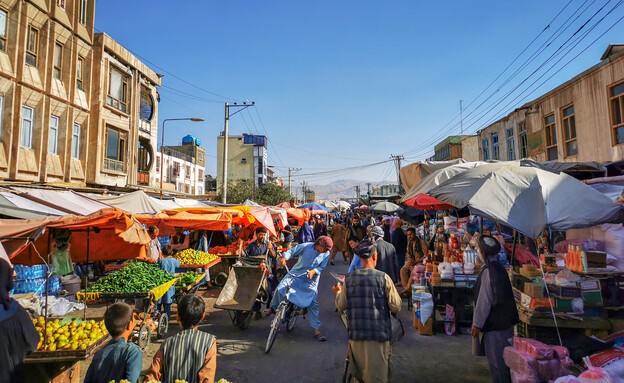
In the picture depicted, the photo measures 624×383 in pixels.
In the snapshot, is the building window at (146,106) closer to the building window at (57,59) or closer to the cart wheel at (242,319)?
the building window at (57,59)

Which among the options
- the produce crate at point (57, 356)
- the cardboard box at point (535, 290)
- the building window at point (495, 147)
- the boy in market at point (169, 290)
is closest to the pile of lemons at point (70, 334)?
the produce crate at point (57, 356)

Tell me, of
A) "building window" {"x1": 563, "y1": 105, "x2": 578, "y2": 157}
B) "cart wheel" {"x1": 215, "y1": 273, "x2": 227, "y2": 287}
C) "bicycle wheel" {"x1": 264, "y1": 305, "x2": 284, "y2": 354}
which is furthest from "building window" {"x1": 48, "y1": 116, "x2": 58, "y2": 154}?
"building window" {"x1": 563, "y1": 105, "x2": 578, "y2": 157}

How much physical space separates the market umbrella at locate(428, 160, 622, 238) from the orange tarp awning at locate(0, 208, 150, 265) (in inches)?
193

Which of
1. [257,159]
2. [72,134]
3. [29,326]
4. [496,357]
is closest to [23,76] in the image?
[72,134]

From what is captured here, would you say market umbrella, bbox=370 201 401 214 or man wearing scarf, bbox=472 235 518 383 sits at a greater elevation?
market umbrella, bbox=370 201 401 214

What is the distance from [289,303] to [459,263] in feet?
10.9

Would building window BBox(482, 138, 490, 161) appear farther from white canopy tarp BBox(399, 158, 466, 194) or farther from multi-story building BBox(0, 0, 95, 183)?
multi-story building BBox(0, 0, 95, 183)

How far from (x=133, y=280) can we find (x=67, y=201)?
10.6 feet

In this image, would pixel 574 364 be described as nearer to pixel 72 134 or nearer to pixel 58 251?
pixel 58 251

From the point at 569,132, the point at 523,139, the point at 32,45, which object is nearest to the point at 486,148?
the point at 523,139

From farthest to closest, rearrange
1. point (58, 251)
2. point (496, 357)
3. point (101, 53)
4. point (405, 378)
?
point (101, 53) < point (58, 251) < point (405, 378) < point (496, 357)

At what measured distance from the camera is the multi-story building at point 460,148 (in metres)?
32.1

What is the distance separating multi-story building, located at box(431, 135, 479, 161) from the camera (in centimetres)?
3206

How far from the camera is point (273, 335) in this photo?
588cm
